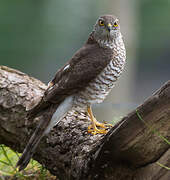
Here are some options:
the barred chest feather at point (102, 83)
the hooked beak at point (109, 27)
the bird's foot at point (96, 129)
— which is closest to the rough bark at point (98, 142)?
the bird's foot at point (96, 129)

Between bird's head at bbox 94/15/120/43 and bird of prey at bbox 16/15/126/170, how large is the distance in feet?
0.08

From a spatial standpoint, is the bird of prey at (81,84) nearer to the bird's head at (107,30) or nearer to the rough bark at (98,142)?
the bird's head at (107,30)

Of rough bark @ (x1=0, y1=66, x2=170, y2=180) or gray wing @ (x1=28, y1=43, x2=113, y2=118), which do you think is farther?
gray wing @ (x1=28, y1=43, x2=113, y2=118)

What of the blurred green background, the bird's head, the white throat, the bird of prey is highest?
the bird's head

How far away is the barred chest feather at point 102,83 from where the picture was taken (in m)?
3.30

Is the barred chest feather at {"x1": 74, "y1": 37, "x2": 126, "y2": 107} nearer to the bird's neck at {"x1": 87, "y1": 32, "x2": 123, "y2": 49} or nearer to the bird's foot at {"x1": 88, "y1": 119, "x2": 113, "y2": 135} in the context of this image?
the bird's neck at {"x1": 87, "y1": 32, "x2": 123, "y2": 49}

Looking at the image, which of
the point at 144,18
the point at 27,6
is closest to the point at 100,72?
the point at 144,18

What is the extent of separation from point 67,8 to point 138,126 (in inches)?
401

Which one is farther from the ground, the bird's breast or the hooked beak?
the hooked beak

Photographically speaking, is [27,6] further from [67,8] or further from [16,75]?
[16,75]

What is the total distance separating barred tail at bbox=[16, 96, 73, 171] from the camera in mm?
3031

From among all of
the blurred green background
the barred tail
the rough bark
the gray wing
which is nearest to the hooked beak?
the gray wing

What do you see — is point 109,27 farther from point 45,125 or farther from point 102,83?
point 45,125

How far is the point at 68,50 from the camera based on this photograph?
1280 cm
